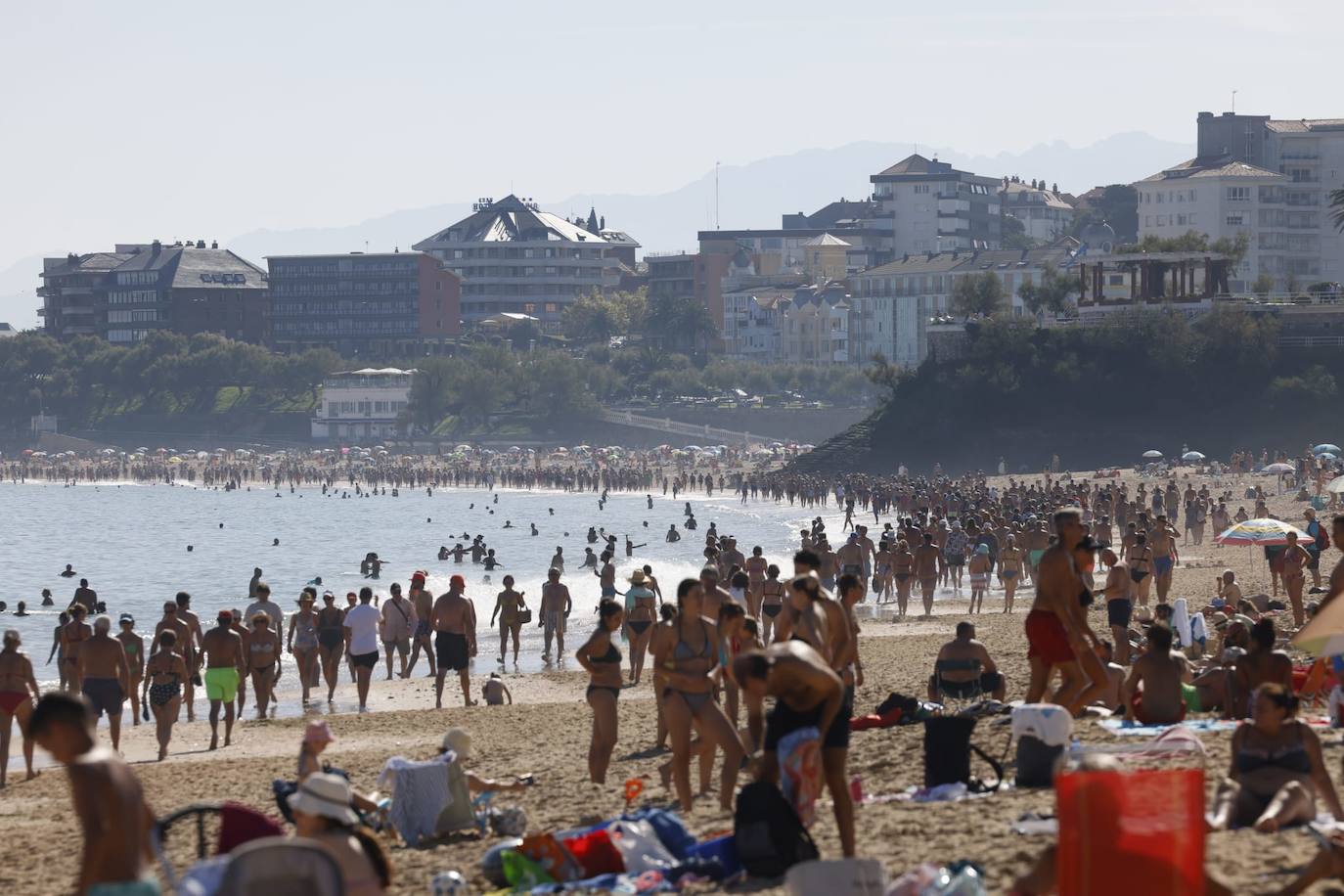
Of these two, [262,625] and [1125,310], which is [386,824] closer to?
[262,625]

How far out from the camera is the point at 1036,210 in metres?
140

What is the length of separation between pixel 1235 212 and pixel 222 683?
290ft

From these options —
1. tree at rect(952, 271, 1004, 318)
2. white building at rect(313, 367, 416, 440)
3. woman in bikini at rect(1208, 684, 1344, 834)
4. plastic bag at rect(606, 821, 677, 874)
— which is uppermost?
tree at rect(952, 271, 1004, 318)

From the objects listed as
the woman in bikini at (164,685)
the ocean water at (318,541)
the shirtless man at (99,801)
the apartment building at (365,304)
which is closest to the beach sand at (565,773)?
the woman in bikini at (164,685)

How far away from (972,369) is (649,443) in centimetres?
3279

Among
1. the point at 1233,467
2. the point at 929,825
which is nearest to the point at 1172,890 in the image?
the point at 929,825

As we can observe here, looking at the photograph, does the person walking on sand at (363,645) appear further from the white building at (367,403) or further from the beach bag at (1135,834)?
the white building at (367,403)

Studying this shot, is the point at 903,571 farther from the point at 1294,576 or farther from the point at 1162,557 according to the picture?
the point at 1294,576

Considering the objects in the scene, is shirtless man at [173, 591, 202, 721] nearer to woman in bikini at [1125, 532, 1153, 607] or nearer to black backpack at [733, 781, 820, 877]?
black backpack at [733, 781, 820, 877]

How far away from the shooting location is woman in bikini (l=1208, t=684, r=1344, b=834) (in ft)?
25.0

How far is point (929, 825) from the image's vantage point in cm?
841

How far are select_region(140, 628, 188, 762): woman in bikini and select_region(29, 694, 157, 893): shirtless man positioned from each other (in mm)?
8778

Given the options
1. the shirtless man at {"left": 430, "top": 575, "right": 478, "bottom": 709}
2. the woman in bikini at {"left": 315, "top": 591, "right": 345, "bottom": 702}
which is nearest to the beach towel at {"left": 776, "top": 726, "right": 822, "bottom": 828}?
the shirtless man at {"left": 430, "top": 575, "right": 478, "bottom": 709}

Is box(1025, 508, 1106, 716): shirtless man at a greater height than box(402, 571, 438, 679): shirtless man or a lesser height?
greater
